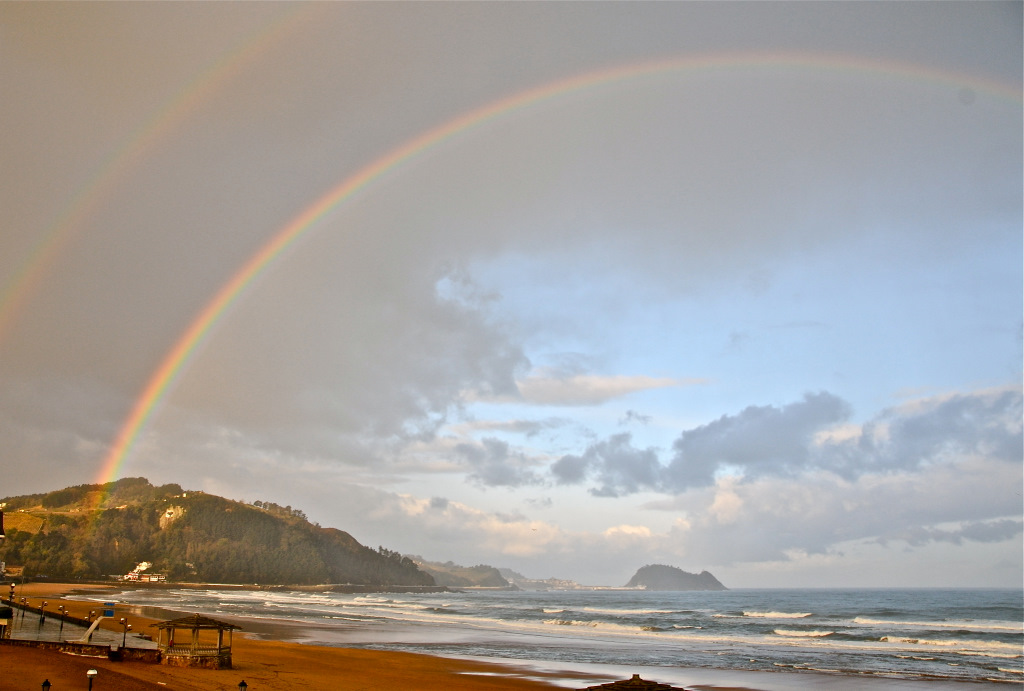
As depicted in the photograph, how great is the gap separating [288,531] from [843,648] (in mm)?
172864

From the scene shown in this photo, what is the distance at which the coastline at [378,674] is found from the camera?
2109cm

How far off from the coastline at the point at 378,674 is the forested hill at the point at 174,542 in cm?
12460

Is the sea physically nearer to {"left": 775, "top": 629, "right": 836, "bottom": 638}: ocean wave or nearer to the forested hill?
{"left": 775, "top": 629, "right": 836, "bottom": 638}: ocean wave

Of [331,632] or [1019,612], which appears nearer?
[331,632]

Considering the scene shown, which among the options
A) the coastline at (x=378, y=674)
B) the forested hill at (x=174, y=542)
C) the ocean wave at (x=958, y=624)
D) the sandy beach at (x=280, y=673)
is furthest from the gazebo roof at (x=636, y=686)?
the forested hill at (x=174, y=542)

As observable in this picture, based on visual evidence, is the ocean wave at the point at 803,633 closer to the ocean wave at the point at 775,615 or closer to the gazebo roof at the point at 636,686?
the ocean wave at the point at 775,615

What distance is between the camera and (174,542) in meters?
166

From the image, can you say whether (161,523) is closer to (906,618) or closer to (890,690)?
(906,618)

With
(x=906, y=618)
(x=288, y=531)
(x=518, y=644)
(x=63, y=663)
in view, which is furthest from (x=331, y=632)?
(x=288, y=531)

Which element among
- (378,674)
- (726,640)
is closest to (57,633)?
(378,674)

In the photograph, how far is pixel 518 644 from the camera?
4019 centimetres

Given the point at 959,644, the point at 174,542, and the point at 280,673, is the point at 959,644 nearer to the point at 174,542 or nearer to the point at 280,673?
the point at 280,673

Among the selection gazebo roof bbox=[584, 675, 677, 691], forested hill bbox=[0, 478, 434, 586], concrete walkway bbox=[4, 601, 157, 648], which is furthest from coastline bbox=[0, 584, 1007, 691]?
forested hill bbox=[0, 478, 434, 586]

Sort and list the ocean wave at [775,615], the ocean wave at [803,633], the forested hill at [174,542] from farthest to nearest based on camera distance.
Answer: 1. the forested hill at [174,542]
2. the ocean wave at [775,615]
3. the ocean wave at [803,633]
